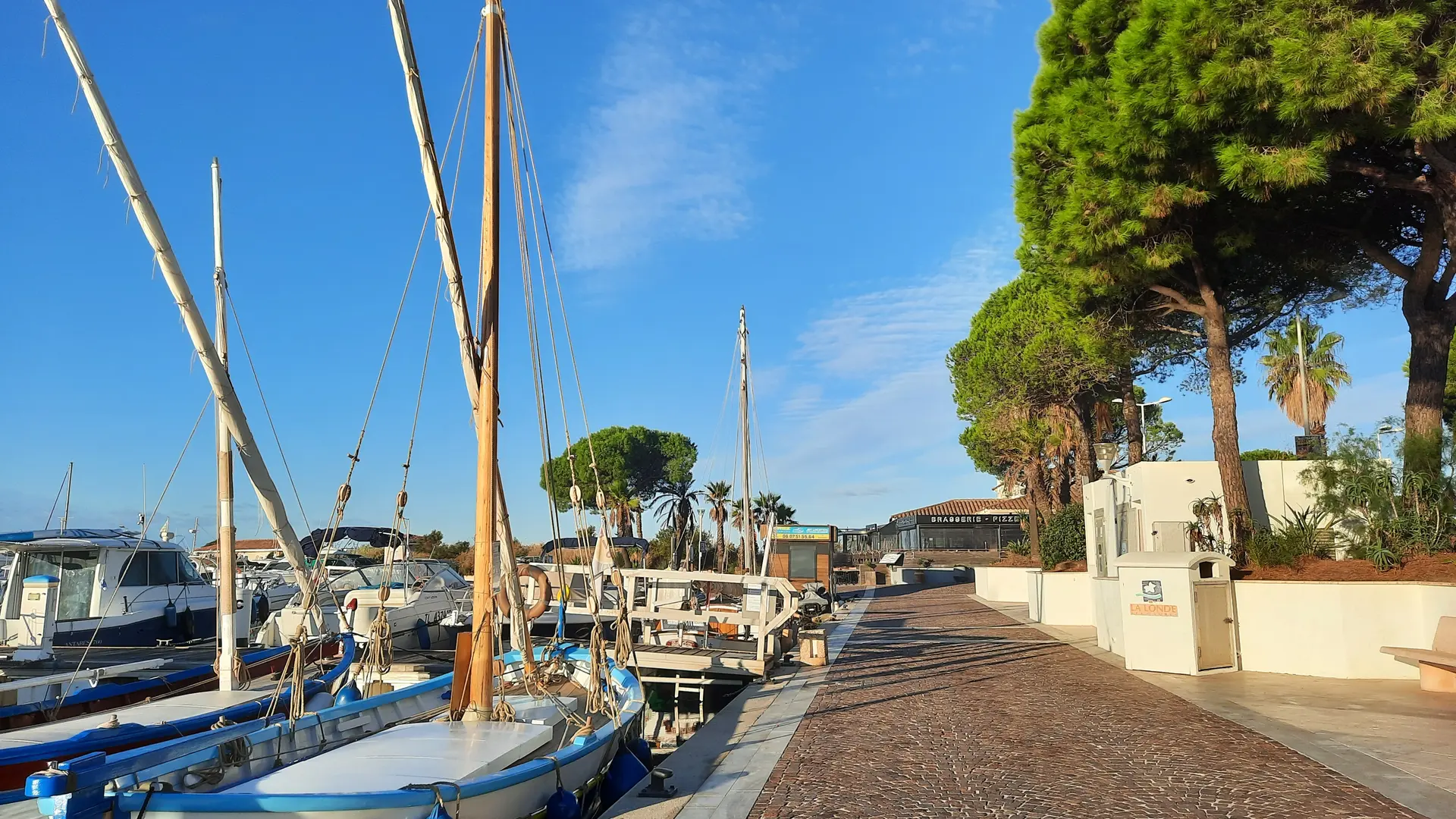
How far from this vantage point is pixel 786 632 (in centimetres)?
1662

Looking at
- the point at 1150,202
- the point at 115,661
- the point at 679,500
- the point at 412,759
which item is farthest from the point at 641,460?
the point at 412,759

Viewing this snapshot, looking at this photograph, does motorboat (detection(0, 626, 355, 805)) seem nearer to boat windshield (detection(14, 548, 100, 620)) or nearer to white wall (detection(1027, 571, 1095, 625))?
boat windshield (detection(14, 548, 100, 620))

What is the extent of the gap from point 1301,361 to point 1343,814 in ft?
69.1

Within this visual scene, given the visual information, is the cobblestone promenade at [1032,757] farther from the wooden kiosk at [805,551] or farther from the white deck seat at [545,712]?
the wooden kiosk at [805,551]

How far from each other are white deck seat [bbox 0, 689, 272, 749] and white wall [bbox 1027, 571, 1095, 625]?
56.8 ft

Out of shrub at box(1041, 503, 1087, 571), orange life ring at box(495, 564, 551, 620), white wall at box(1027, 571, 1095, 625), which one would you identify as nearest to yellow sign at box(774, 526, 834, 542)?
shrub at box(1041, 503, 1087, 571)

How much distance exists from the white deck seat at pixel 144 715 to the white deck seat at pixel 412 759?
91.0 inches

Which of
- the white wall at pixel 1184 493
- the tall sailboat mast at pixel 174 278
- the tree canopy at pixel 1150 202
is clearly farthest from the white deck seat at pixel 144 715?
the tree canopy at pixel 1150 202

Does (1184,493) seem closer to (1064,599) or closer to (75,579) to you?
(1064,599)

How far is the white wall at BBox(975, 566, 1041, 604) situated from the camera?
29438 millimetres

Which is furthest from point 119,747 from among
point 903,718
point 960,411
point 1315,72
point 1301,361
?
point 960,411

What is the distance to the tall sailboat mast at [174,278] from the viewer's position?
920 centimetres

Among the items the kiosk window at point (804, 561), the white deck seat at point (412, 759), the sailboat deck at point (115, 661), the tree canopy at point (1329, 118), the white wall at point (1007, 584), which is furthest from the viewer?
the kiosk window at point (804, 561)

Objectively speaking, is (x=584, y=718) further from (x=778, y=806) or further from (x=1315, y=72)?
(x=1315, y=72)
